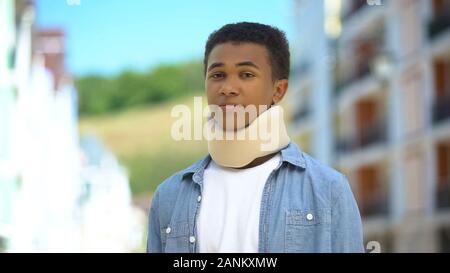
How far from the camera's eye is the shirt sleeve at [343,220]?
2.94 ft

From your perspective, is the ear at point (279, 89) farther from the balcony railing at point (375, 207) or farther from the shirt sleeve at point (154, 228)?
the balcony railing at point (375, 207)

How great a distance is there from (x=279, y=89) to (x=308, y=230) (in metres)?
0.16

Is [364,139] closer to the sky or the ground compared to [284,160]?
closer to the sky

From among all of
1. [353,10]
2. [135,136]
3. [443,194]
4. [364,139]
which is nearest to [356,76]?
[364,139]

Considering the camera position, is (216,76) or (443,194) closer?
(216,76)

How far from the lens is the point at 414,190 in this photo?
7484mm

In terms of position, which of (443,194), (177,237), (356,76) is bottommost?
(177,237)

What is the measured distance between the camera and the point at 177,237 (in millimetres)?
932

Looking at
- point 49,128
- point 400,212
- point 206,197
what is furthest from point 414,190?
point 206,197

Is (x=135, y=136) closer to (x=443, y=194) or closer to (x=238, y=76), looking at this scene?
(x=238, y=76)

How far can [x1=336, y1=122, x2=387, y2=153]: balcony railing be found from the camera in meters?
7.89

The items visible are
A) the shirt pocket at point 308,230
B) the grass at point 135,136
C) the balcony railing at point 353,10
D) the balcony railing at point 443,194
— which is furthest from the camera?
the balcony railing at point 353,10

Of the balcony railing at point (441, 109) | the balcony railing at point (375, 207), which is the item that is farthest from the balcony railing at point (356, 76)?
the balcony railing at point (375, 207)

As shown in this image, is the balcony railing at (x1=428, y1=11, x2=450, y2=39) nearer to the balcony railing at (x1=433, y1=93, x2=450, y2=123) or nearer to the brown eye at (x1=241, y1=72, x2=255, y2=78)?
the balcony railing at (x1=433, y1=93, x2=450, y2=123)
